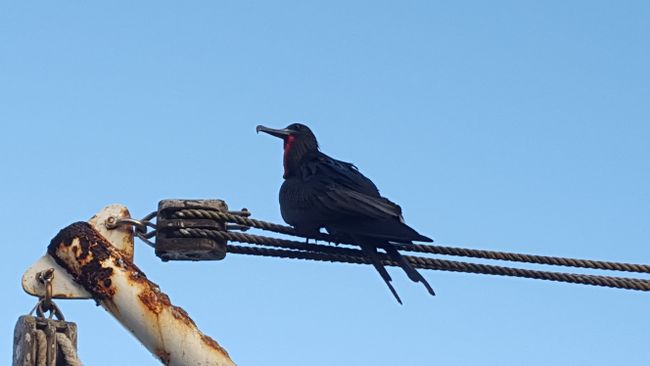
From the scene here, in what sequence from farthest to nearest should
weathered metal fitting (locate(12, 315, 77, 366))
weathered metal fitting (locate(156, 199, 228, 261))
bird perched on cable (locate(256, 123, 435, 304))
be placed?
1. bird perched on cable (locate(256, 123, 435, 304))
2. weathered metal fitting (locate(156, 199, 228, 261))
3. weathered metal fitting (locate(12, 315, 77, 366))

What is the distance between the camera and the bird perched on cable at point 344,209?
586cm

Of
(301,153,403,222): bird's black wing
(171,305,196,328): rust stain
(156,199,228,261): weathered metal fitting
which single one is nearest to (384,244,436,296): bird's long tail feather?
(301,153,403,222): bird's black wing

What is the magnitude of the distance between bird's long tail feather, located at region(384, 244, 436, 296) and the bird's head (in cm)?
199

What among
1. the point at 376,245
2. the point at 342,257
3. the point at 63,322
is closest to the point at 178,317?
the point at 63,322

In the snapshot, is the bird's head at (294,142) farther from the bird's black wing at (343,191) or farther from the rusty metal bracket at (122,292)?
the rusty metal bracket at (122,292)

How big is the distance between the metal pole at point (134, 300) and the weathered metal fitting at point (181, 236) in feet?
0.93

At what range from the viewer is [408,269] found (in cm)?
561

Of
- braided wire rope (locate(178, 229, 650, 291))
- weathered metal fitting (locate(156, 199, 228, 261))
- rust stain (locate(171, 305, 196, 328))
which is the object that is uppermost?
braided wire rope (locate(178, 229, 650, 291))

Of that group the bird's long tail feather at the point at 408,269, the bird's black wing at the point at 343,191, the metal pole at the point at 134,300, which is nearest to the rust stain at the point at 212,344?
the metal pole at the point at 134,300

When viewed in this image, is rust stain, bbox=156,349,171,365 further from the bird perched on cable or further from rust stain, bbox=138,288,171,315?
the bird perched on cable

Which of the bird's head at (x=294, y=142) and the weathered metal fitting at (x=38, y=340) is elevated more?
the bird's head at (x=294, y=142)

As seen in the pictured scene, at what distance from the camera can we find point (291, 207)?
6855 millimetres

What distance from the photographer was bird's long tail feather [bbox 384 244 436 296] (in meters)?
5.49

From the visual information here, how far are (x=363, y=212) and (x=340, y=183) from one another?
0.64 metres
